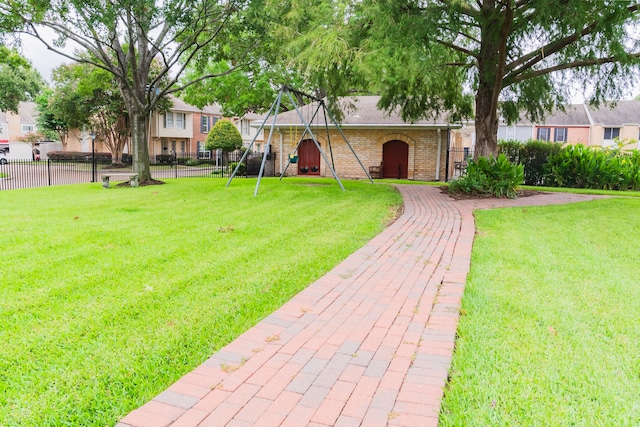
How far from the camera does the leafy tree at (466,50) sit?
10.2 metres

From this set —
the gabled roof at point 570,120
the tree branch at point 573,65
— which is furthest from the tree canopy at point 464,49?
the gabled roof at point 570,120

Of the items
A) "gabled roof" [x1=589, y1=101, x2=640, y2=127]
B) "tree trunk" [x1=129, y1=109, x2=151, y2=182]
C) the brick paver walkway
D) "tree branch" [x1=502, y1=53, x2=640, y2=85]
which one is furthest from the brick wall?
"gabled roof" [x1=589, y1=101, x2=640, y2=127]

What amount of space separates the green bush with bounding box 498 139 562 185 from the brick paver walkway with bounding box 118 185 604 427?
17.2 m

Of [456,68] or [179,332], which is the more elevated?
[456,68]

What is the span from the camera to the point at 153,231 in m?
7.17

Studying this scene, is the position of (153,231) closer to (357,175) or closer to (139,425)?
(139,425)

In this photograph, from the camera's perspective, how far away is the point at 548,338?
337cm

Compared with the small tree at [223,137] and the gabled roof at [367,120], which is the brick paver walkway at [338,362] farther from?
the small tree at [223,137]

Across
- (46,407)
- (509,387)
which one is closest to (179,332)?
(46,407)

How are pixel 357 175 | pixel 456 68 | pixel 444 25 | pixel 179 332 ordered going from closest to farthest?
pixel 179 332 < pixel 444 25 < pixel 456 68 < pixel 357 175

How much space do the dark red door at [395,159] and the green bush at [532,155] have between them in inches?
172

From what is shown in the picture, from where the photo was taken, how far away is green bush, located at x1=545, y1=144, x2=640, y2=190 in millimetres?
17156

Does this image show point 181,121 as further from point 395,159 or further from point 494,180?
point 494,180

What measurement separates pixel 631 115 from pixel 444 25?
36436 mm
